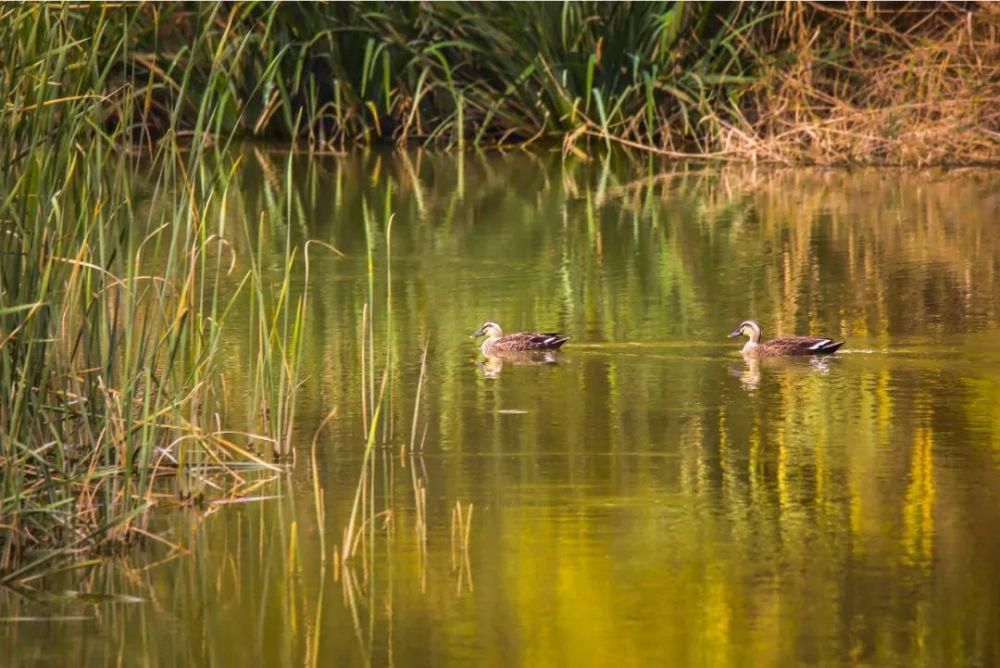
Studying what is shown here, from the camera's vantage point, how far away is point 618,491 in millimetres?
7227

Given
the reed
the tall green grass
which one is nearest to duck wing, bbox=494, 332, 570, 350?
the tall green grass

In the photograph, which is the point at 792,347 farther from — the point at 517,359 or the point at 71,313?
the point at 71,313

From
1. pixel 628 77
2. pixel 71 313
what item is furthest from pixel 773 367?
pixel 628 77

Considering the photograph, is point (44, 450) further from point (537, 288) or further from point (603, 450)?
point (537, 288)

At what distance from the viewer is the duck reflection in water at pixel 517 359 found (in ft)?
32.2

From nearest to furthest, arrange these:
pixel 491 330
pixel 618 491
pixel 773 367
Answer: pixel 618 491 → pixel 773 367 → pixel 491 330

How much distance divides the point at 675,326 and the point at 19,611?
531 cm

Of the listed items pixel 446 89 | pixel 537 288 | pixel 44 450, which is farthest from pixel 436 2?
pixel 44 450

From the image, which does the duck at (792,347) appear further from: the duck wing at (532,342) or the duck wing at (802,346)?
the duck wing at (532,342)

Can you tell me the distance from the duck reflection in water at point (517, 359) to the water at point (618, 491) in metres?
0.05

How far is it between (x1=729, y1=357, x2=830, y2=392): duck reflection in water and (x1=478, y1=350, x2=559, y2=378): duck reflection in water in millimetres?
862

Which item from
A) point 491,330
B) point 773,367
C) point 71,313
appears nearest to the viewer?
point 71,313

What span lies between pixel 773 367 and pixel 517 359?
115 cm

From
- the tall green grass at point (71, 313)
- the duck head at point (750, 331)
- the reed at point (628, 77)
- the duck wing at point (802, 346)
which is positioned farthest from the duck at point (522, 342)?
the reed at point (628, 77)
